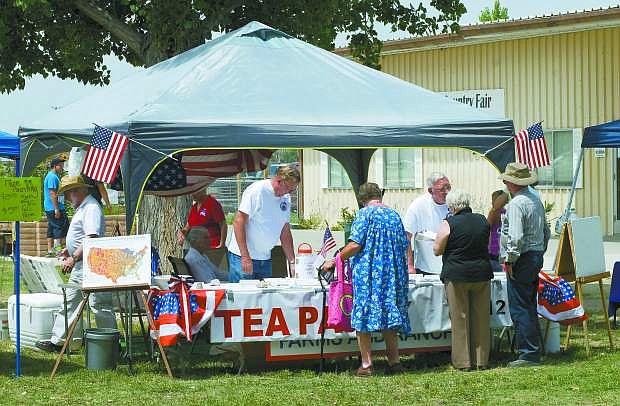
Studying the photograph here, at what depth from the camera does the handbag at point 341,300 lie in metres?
9.77

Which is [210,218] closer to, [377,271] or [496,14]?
[377,271]

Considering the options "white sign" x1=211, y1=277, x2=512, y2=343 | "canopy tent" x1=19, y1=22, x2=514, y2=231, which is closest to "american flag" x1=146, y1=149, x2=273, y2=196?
"canopy tent" x1=19, y1=22, x2=514, y2=231

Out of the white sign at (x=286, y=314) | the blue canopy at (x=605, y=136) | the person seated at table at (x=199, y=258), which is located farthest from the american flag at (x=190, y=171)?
the blue canopy at (x=605, y=136)

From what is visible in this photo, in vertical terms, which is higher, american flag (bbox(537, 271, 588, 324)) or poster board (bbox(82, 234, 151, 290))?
poster board (bbox(82, 234, 151, 290))

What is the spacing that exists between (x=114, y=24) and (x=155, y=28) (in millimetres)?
1351

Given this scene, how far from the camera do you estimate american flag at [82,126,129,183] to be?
991 centimetres

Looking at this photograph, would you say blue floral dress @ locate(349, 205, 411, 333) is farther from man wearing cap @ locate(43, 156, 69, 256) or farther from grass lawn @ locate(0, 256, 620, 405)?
man wearing cap @ locate(43, 156, 69, 256)

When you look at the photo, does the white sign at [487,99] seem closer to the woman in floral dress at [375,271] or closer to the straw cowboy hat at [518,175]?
the straw cowboy hat at [518,175]

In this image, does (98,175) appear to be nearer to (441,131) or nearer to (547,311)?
(441,131)

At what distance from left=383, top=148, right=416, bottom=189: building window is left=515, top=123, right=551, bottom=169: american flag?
15.2 metres

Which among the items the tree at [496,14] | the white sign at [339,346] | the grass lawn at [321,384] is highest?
the tree at [496,14]

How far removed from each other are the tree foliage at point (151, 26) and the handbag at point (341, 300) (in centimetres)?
693

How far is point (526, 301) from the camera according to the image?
394 inches

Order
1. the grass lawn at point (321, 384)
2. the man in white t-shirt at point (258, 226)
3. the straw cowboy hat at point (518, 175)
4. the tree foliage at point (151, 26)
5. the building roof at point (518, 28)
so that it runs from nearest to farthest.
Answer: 1. the grass lawn at point (321, 384)
2. the straw cowboy hat at point (518, 175)
3. the man in white t-shirt at point (258, 226)
4. the tree foliage at point (151, 26)
5. the building roof at point (518, 28)
